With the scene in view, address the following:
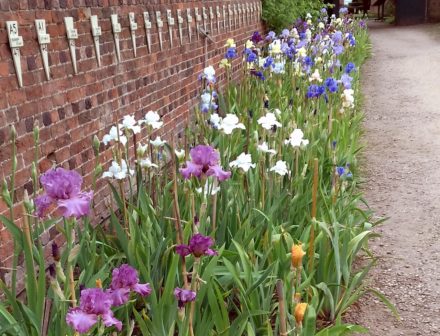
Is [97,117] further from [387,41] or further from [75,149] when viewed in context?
[387,41]

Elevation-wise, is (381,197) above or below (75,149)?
below

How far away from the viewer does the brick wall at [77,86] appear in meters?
2.60

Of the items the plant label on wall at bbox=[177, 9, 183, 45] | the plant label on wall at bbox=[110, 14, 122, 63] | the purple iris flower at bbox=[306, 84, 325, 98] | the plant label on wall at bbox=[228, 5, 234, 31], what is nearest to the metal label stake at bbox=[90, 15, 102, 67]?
the plant label on wall at bbox=[110, 14, 122, 63]

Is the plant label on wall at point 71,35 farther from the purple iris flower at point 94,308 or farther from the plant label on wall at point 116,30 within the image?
the purple iris flower at point 94,308

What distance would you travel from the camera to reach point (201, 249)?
4.34ft

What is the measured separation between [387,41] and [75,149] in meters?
14.3

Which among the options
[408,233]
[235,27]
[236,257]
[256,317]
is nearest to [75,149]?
[236,257]

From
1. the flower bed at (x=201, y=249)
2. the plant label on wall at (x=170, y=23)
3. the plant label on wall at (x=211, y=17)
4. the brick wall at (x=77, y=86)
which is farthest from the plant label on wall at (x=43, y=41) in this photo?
the plant label on wall at (x=211, y=17)

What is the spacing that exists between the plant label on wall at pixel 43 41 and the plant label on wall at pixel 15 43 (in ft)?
0.63

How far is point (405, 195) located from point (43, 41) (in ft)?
9.22

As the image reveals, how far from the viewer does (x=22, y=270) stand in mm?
2539

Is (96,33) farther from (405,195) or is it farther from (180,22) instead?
(405,195)

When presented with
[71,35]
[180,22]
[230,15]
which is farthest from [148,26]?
[230,15]

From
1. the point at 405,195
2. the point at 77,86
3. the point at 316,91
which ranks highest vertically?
the point at 77,86
